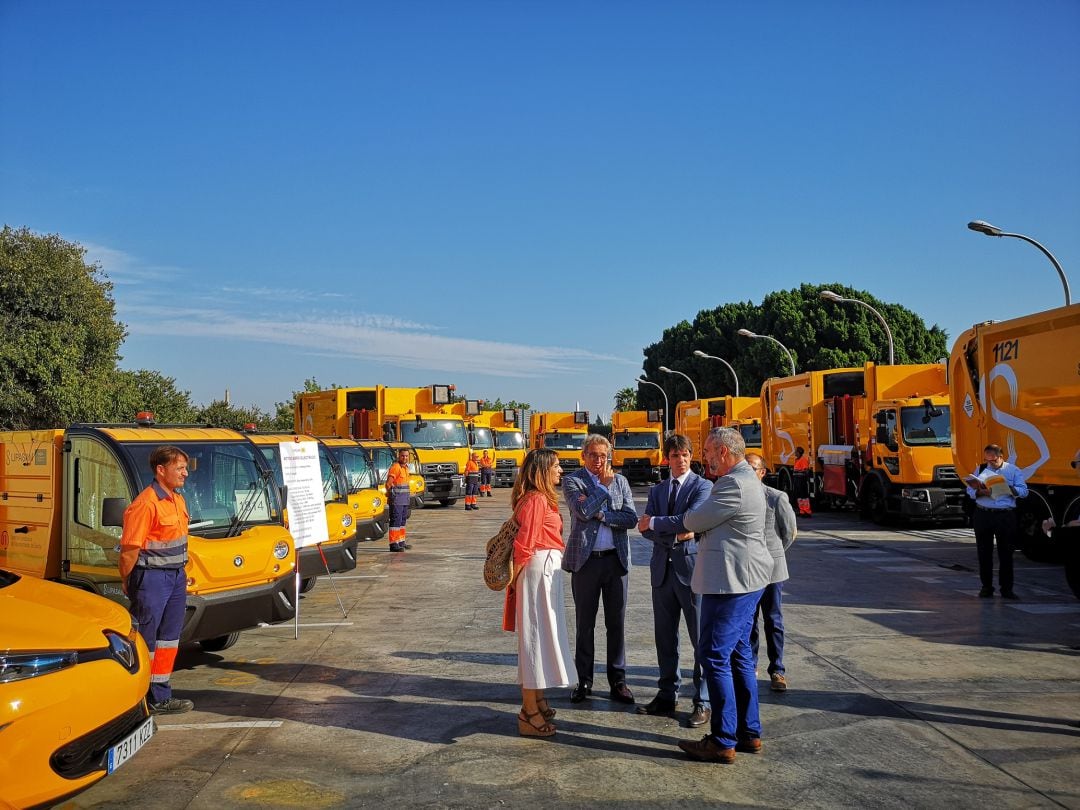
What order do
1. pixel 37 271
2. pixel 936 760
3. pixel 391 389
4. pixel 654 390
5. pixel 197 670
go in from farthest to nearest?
pixel 654 390
pixel 37 271
pixel 391 389
pixel 197 670
pixel 936 760

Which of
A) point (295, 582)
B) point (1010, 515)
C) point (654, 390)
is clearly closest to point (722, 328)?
point (654, 390)

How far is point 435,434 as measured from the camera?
25.7 m

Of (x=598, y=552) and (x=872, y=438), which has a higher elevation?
(x=872, y=438)

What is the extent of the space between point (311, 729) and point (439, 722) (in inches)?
31.9

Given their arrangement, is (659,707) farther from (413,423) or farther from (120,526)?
(413,423)

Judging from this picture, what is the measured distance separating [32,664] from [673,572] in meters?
3.66

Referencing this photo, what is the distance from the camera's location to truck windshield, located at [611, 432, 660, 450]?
1479 inches

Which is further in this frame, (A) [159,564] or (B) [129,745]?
(A) [159,564]

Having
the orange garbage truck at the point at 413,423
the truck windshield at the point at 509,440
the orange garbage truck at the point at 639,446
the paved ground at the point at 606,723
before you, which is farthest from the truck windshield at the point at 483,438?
the paved ground at the point at 606,723

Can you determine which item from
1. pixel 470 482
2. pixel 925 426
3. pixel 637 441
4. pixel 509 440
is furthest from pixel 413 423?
pixel 637 441

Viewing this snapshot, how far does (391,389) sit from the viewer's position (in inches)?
1024

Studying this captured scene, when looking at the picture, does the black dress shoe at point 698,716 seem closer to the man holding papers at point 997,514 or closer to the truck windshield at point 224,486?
the truck windshield at point 224,486

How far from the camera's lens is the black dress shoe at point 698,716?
18.9ft

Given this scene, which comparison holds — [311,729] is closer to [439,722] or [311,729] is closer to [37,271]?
[439,722]
